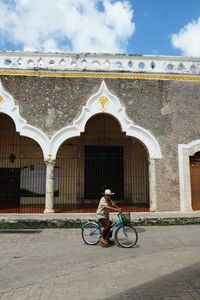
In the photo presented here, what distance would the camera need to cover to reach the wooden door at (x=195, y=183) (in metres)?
8.70

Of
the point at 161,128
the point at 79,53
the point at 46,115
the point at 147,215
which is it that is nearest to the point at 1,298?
the point at 147,215

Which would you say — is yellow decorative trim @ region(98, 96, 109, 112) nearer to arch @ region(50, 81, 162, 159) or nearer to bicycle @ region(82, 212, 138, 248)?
arch @ region(50, 81, 162, 159)

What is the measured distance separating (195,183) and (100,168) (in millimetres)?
4080

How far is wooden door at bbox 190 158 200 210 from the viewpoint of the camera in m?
8.70

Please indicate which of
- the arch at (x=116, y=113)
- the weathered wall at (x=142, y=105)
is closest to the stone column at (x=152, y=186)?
the weathered wall at (x=142, y=105)

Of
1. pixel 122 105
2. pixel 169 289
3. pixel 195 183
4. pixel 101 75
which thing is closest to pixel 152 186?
pixel 195 183

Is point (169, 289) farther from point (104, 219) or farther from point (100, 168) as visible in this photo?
point (100, 168)

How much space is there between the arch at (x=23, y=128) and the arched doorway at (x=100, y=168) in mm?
2564

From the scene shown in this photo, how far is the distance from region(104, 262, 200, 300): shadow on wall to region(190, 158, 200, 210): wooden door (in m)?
5.09

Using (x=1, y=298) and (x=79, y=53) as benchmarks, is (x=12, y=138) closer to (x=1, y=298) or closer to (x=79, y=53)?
(x=79, y=53)

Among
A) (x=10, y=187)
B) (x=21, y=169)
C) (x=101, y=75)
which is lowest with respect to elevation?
(x=10, y=187)

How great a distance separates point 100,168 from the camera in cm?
1118

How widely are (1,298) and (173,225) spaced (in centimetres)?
573

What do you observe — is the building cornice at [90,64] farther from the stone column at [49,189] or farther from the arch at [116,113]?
the stone column at [49,189]
